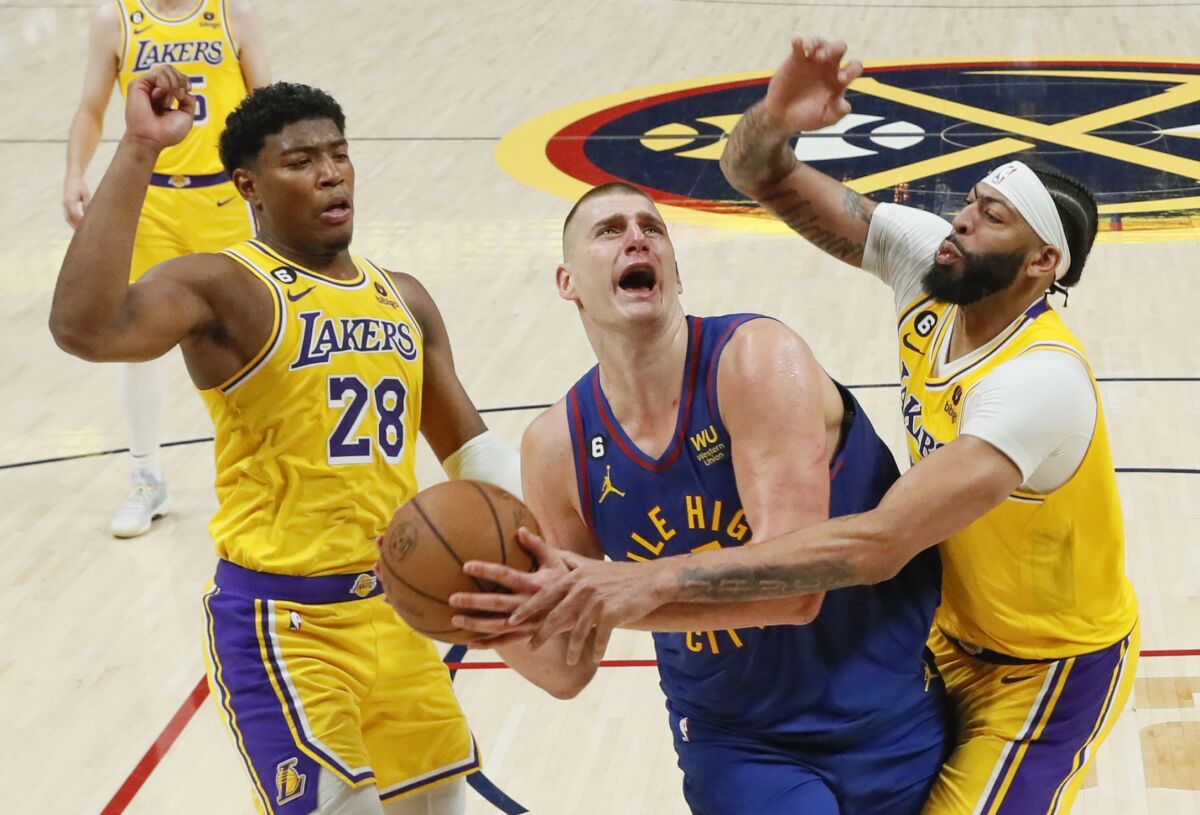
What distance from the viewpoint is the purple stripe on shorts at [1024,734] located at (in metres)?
3.53

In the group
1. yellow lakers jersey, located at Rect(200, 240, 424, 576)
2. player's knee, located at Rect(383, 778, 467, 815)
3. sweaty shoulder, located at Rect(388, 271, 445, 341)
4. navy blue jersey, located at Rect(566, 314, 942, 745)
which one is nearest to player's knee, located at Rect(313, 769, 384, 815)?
player's knee, located at Rect(383, 778, 467, 815)

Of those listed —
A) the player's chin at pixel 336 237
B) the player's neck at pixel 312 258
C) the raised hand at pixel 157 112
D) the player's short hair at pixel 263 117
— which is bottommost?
the player's neck at pixel 312 258

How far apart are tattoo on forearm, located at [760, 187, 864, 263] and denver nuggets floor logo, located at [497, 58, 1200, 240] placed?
603 cm

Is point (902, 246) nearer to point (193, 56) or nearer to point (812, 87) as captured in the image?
point (812, 87)

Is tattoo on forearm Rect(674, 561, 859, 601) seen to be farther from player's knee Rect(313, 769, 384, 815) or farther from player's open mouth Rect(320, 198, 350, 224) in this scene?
player's open mouth Rect(320, 198, 350, 224)

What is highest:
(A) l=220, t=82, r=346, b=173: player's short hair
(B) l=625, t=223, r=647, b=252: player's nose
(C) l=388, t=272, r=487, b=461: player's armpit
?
(A) l=220, t=82, r=346, b=173: player's short hair

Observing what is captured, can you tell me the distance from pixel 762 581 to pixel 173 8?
5.06 metres

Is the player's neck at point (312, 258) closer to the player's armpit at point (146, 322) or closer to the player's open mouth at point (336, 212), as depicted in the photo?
the player's open mouth at point (336, 212)

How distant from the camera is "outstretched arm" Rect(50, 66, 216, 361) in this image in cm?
354

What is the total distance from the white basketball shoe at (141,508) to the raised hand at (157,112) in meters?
3.41

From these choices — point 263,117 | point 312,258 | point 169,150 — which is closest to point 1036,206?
point 312,258

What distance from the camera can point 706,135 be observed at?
41.3ft

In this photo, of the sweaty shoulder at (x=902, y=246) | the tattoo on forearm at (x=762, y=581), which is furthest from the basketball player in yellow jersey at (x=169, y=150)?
the tattoo on forearm at (x=762, y=581)

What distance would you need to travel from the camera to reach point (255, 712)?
373cm
